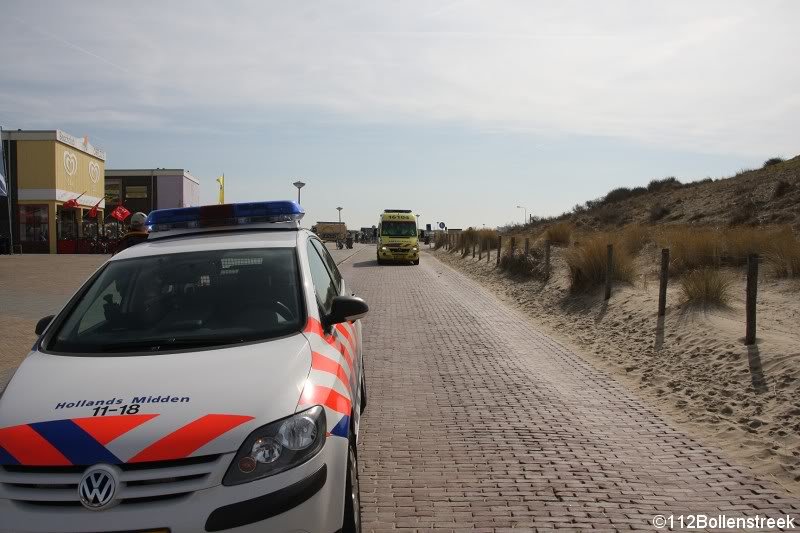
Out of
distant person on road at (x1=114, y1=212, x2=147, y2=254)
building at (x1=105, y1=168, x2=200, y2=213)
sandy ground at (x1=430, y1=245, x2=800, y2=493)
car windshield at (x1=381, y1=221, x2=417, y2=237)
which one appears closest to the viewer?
sandy ground at (x1=430, y1=245, x2=800, y2=493)

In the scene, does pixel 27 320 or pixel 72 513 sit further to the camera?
pixel 27 320

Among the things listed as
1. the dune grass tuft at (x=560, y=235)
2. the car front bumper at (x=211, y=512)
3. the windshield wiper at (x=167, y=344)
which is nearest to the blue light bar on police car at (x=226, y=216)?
the windshield wiper at (x=167, y=344)

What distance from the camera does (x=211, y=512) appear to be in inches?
107

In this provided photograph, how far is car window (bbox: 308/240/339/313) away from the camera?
446 cm

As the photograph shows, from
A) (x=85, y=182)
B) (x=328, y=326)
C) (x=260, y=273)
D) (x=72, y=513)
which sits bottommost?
(x=72, y=513)

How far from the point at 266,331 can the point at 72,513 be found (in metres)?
1.39

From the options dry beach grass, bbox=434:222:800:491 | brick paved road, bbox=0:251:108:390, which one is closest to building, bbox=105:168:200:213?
brick paved road, bbox=0:251:108:390

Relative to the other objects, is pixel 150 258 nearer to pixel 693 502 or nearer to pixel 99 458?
pixel 99 458

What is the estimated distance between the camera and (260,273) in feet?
14.2

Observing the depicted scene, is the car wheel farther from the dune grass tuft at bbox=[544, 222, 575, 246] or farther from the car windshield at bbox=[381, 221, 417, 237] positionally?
the car windshield at bbox=[381, 221, 417, 237]

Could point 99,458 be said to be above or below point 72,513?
above

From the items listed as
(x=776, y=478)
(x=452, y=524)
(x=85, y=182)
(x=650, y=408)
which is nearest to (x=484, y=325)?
(x=650, y=408)

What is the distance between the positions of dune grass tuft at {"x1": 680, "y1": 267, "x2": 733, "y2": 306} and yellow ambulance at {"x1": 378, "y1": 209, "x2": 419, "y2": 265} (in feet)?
78.8

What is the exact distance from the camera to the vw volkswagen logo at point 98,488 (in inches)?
106
